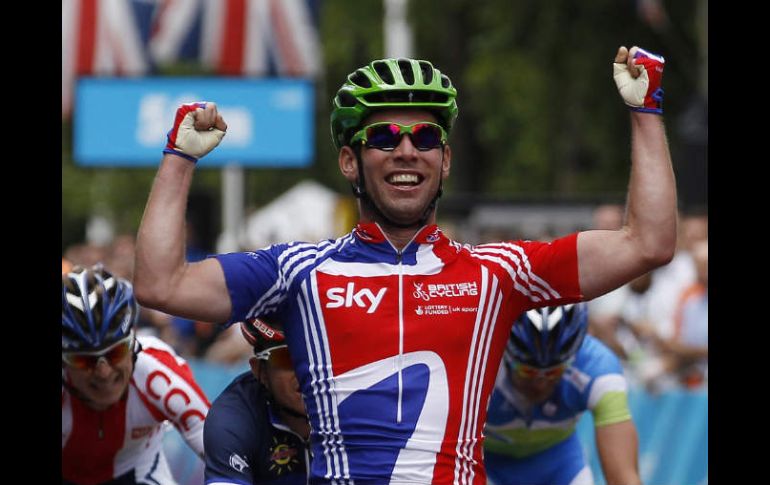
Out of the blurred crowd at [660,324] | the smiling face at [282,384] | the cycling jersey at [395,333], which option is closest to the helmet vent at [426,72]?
the cycling jersey at [395,333]

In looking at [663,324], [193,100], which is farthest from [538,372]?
[193,100]

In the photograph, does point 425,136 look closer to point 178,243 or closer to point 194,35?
point 178,243

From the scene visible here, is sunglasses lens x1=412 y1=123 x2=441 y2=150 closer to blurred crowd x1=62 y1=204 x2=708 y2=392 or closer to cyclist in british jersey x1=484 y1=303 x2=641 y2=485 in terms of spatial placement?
cyclist in british jersey x1=484 y1=303 x2=641 y2=485

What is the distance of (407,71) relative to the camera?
4.74 metres

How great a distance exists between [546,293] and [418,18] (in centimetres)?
2487

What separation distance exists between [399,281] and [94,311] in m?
2.15

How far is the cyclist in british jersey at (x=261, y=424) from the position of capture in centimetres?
520

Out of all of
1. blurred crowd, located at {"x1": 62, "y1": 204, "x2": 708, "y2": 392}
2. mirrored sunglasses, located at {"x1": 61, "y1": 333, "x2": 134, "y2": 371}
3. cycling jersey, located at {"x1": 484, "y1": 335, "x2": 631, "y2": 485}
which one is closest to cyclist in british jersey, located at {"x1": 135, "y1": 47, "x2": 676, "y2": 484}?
mirrored sunglasses, located at {"x1": 61, "y1": 333, "x2": 134, "y2": 371}

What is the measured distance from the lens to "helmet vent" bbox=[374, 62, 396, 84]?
4.69m

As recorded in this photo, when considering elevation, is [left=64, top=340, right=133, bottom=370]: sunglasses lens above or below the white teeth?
below

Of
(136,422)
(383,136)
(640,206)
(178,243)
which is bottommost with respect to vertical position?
(136,422)

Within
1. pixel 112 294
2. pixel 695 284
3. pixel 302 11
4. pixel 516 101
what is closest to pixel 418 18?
pixel 516 101

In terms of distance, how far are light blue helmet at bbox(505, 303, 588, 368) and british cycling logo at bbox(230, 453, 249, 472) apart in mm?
1773

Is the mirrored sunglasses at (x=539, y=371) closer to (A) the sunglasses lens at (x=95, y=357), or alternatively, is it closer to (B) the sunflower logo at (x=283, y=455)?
(B) the sunflower logo at (x=283, y=455)
